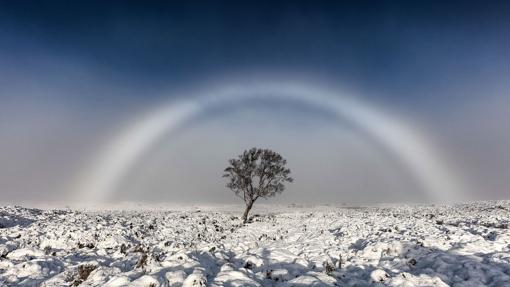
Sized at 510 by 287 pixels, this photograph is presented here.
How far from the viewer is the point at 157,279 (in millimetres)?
8422

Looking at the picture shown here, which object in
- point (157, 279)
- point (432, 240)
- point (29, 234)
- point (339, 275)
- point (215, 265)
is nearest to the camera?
point (157, 279)

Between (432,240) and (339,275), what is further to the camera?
(432,240)

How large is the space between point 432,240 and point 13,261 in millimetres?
15488

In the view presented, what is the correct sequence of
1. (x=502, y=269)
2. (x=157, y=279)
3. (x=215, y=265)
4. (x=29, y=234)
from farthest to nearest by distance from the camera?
(x=29, y=234)
(x=215, y=265)
(x=502, y=269)
(x=157, y=279)

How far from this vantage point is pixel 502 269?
9344mm

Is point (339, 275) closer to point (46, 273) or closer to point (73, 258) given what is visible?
point (46, 273)

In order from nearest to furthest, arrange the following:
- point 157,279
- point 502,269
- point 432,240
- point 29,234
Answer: point 157,279 < point 502,269 < point 432,240 < point 29,234

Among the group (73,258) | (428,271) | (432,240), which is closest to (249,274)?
(428,271)

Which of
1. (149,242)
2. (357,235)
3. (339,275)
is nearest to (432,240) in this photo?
(357,235)

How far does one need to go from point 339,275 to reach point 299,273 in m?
1.17

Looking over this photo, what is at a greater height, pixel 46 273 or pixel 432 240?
pixel 432 240

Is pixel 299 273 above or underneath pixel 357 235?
underneath

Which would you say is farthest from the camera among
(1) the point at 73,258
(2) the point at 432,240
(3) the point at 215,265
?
(2) the point at 432,240

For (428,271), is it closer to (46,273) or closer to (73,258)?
(46,273)
